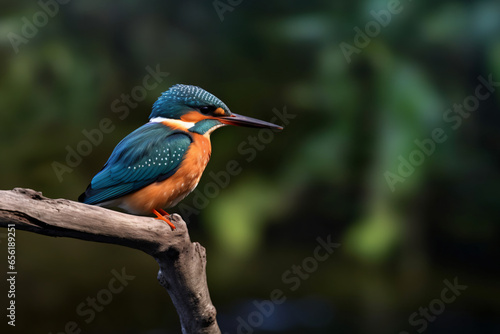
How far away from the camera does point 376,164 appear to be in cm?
329

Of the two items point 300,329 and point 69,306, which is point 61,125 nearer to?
point 69,306

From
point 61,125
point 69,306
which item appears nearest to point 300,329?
point 69,306

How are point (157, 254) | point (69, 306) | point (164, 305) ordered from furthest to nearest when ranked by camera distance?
1. point (164, 305)
2. point (69, 306)
3. point (157, 254)

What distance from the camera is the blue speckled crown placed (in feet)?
5.34

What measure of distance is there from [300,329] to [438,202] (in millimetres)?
1778

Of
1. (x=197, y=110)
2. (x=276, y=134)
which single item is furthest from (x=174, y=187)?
(x=276, y=134)

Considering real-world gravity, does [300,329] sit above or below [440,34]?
below

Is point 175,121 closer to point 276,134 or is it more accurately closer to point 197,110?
point 197,110

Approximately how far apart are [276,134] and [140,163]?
220cm

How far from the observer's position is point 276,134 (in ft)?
12.2

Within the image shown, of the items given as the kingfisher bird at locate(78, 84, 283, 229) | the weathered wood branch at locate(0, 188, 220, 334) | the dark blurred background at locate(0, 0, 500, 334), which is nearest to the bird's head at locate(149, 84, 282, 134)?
the kingfisher bird at locate(78, 84, 283, 229)

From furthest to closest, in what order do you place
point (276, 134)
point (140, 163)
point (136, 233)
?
point (276, 134)
point (140, 163)
point (136, 233)

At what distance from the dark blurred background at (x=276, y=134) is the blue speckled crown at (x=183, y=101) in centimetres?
→ 159

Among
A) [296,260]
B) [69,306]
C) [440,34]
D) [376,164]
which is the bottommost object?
[296,260]
